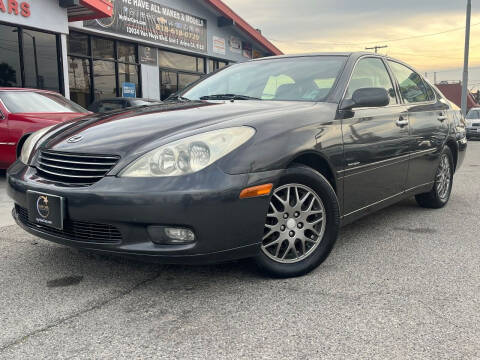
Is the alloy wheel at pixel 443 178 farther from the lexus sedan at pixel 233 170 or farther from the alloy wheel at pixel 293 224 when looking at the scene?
the alloy wheel at pixel 293 224

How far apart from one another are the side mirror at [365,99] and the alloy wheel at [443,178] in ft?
5.71

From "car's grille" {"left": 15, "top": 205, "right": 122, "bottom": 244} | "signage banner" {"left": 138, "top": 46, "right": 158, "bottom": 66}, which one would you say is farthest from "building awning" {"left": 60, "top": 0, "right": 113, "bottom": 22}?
"car's grille" {"left": 15, "top": 205, "right": 122, "bottom": 244}

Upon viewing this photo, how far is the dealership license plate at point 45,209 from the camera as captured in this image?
2553 millimetres

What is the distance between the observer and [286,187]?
2758mm

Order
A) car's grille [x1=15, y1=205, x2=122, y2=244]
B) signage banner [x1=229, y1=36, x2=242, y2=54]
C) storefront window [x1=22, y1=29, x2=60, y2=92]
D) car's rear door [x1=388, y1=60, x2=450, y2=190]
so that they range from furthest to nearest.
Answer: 1. signage banner [x1=229, y1=36, x2=242, y2=54]
2. storefront window [x1=22, y1=29, x2=60, y2=92]
3. car's rear door [x1=388, y1=60, x2=450, y2=190]
4. car's grille [x1=15, y1=205, x2=122, y2=244]

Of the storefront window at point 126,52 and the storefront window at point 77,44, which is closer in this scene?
the storefront window at point 77,44

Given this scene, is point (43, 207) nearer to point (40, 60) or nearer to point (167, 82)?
point (40, 60)

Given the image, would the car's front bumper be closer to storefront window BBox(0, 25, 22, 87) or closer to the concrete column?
storefront window BBox(0, 25, 22, 87)

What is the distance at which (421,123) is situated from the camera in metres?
4.20

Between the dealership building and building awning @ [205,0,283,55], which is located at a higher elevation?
building awning @ [205,0,283,55]

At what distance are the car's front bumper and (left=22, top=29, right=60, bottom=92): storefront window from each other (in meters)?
10.3

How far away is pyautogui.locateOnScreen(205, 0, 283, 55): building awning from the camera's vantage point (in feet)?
59.6

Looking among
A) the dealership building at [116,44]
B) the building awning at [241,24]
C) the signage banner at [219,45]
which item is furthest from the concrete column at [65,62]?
the signage banner at [219,45]

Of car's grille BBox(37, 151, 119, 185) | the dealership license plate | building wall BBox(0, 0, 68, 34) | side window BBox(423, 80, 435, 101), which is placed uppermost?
building wall BBox(0, 0, 68, 34)
